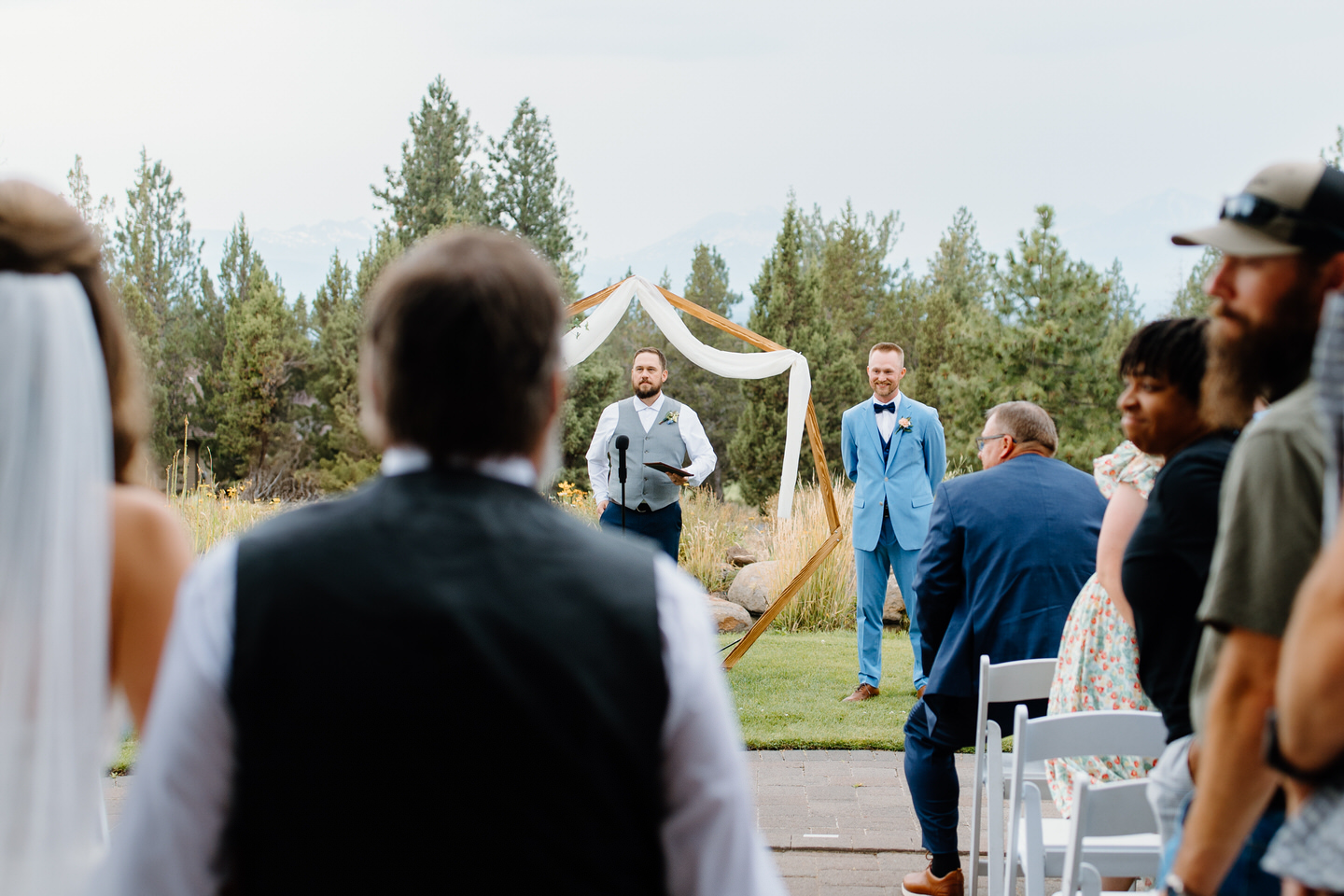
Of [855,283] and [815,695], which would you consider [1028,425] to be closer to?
[815,695]

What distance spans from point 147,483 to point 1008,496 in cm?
268

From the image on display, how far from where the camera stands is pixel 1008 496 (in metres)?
3.49

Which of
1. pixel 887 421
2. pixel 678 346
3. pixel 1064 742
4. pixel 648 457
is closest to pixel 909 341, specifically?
pixel 678 346

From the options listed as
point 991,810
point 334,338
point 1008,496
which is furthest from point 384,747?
point 334,338

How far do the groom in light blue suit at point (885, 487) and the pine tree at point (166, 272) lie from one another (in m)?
23.9

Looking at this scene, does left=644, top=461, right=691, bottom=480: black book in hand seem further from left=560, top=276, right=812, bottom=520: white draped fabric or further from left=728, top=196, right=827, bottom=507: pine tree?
left=728, top=196, right=827, bottom=507: pine tree

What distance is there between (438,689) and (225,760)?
0.24 metres

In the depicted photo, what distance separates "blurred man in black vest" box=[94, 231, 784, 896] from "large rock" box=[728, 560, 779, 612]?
9098 millimetres

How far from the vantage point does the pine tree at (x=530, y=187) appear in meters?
31.4

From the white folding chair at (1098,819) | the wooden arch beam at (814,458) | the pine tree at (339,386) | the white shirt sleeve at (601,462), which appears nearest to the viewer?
the white folding chair at (1098,819)

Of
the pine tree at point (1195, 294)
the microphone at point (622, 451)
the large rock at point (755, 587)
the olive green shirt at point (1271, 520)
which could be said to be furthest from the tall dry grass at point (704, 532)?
the pine tree at point (1195, 294)

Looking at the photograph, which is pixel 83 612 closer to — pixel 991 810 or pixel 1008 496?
pixel 991 810

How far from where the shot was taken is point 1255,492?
4.44 feet

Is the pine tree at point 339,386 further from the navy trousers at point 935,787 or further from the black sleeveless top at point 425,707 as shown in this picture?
the black sleeveless top at point 425,707
